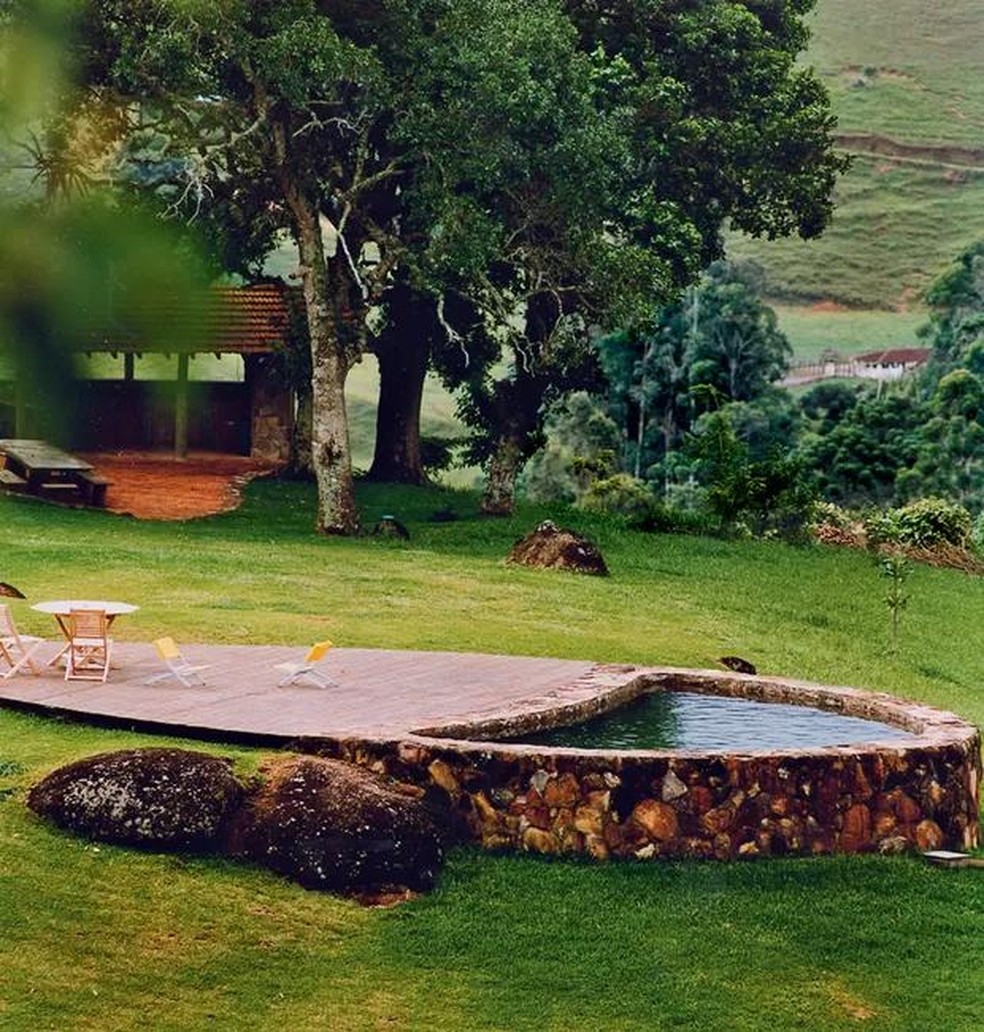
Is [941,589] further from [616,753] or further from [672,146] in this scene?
[616,753]

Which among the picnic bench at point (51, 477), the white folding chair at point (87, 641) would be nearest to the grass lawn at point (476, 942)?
the white folding chair at point (87, 641)

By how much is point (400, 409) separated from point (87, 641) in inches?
959

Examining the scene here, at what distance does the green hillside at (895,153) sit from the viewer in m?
130

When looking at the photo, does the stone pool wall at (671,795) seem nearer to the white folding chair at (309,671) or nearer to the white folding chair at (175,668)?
the white folding chair at (309,671)

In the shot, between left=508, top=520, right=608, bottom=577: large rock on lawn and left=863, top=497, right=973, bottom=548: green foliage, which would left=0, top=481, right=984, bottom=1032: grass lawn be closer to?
left=508, top=520, right=608, bottom=577: large rock on lawn

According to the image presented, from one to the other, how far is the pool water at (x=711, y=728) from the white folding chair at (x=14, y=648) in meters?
4.72

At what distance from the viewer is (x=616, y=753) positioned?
14.1m

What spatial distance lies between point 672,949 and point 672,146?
26.5 meters

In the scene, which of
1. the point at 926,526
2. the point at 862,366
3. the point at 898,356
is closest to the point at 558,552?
the point at 926,526

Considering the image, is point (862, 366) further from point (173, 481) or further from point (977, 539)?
point (173, 481)

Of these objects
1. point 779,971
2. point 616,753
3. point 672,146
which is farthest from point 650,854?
point 672,146

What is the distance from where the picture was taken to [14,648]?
1816cm

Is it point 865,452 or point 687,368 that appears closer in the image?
point 865,452

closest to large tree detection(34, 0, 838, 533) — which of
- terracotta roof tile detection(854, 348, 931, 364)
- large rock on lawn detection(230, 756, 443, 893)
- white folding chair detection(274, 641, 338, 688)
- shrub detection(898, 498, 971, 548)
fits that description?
shrub detection(898, 498, 971, 548)
